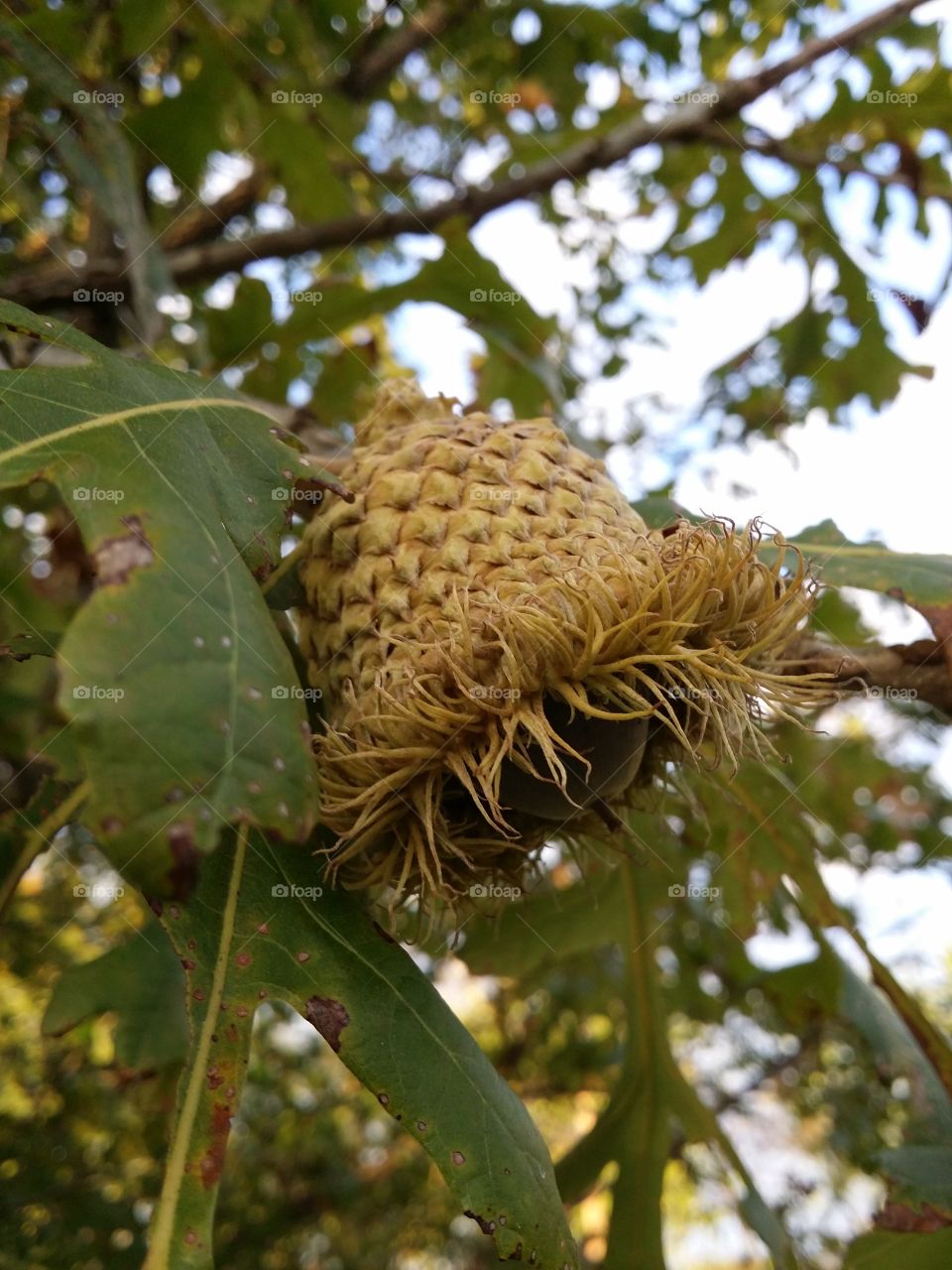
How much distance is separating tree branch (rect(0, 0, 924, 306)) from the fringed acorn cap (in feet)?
4.83

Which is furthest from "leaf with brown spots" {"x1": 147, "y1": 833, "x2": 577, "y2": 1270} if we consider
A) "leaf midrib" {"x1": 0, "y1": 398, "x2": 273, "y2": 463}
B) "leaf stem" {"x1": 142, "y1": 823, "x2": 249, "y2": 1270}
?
"leaf midrib" {"x1": 0, "y1": 398, "x2": 273, "y2": 463}

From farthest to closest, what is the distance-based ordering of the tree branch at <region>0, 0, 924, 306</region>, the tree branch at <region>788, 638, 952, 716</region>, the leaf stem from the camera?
the tree branch at <region>0, 0, 924, 306</region> → the tree branch at <region>788, 638, 952, 716</region> → the leaf stem

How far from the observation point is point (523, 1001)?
487 centimetres

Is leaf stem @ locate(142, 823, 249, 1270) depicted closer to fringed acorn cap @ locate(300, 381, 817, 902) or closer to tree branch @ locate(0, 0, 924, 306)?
fringed acorn cap @ locate(300, 381, 817, 902)

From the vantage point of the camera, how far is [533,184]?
307 centimetres

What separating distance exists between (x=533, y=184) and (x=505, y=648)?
7.05ft

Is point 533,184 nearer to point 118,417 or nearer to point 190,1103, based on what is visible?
point 118,417

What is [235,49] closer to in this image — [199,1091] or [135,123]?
[135,123]

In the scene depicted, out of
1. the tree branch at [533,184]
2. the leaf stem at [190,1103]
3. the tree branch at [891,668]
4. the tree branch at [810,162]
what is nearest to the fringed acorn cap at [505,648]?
the tree branch at [891,668]

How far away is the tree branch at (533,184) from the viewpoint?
2.93 metres

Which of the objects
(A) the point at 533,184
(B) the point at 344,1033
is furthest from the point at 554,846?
(A) the point at 533,184

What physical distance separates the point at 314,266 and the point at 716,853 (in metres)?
2.65

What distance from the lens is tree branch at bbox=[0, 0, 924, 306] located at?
2928 millimetres

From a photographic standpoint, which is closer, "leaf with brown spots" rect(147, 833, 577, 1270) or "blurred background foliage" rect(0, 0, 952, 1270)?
"leaf with brown spots" rect(147, 833, 577, 1270)
